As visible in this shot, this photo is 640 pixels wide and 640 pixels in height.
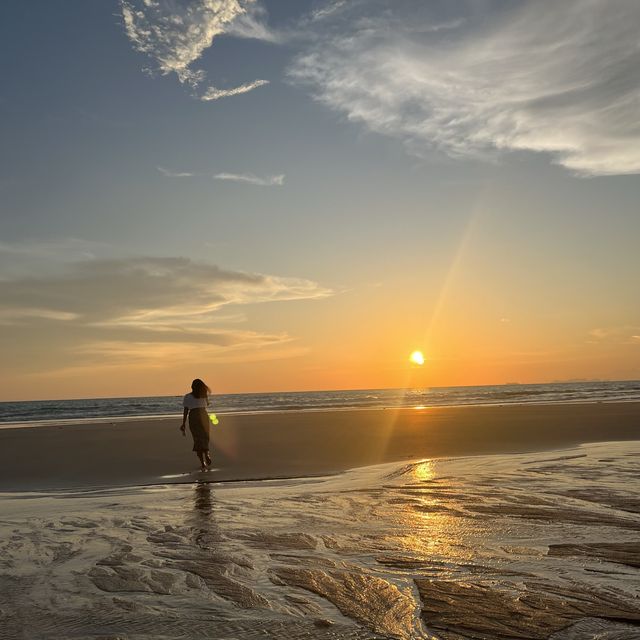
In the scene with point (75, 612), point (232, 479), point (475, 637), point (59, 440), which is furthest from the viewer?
point (59, 440)

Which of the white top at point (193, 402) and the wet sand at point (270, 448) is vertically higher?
the white top at point (193, 402)

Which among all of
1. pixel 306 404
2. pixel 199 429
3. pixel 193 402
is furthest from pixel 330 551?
pixel 306 404

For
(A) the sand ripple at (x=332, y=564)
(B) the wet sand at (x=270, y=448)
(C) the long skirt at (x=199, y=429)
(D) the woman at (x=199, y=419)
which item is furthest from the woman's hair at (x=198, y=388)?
(A) the sand ripple at (x=332, y=564)

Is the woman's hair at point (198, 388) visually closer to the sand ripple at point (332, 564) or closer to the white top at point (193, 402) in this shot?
the white top at point (193, 402)

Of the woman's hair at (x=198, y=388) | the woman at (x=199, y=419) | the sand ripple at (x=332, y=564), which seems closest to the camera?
the sand ripple at (x=332, y=564)

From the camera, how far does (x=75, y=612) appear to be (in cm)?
446

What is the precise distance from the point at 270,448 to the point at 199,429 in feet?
12.6

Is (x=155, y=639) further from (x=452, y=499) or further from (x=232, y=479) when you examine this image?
(x=232, y=479)

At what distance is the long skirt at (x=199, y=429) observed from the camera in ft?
46.8


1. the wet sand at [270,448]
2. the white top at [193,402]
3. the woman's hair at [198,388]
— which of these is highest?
the woman's hair at [198,388]

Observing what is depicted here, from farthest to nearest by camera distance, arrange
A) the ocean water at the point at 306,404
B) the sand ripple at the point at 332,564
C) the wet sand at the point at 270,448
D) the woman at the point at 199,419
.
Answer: the ocean water at the point at 306,404
the woman at the point at 199,419
the wet sand at the point at 270,448
the sand ripple at the point at 332,564

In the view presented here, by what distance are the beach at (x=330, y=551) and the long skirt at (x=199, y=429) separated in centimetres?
78

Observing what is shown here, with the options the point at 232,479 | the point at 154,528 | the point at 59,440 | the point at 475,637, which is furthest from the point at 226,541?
the point at 59,440

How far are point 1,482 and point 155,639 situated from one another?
1045 centimetres
